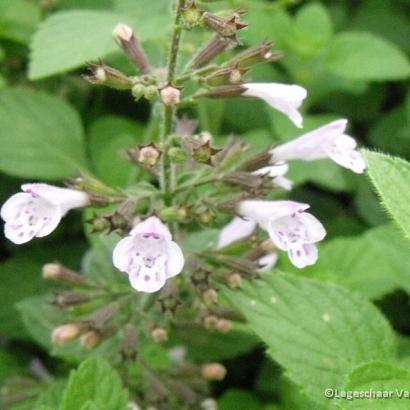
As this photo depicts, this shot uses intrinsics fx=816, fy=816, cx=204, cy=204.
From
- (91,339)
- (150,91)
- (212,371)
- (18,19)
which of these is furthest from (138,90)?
(18,19)

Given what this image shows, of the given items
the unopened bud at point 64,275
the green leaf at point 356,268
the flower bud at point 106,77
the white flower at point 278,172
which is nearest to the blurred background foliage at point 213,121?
the green leaf at point 356,268

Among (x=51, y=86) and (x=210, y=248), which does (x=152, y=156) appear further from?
(x=51, y=86)

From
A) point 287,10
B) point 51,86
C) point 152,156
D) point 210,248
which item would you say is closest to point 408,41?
point 287,10

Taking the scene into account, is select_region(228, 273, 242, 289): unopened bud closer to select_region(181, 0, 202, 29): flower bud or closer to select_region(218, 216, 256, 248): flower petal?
select_region(218, 216, 256, 248): flower petal

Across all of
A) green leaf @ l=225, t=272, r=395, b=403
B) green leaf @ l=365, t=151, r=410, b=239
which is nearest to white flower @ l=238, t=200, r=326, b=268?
green leaf @ l=225, t=272, r=395, b=403

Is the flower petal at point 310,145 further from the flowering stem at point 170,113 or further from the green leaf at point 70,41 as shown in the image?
the green leaf at point 70,41

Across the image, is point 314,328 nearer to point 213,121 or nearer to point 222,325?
point 222,325
